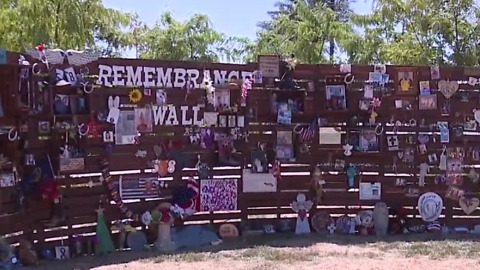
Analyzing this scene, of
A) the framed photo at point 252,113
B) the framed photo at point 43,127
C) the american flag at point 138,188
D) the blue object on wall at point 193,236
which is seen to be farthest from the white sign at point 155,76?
the blue object on wall at point 193,236

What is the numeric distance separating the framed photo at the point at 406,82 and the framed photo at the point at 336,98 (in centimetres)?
66

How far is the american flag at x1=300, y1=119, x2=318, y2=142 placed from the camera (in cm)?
787

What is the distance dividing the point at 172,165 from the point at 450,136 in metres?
3.34

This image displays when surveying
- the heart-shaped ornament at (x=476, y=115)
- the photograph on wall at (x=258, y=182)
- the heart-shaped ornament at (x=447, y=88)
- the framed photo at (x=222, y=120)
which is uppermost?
the heart-shaped ornament at (x=447, y=88)

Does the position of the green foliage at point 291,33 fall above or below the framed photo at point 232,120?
above

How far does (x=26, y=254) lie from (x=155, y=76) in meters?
2.20

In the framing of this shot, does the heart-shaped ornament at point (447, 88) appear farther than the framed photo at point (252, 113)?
Yes

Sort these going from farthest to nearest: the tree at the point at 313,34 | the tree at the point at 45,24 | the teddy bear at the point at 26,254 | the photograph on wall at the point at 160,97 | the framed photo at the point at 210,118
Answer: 1. the tree at the point at 313,34
2. the tree at the point at 45,24
3. the framed photo at the point at 210,118
4. the photograph on wall at the point at 160,97
5. the teddy bear at the point at 26,254

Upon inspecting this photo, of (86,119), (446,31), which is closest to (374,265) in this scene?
(86,119)

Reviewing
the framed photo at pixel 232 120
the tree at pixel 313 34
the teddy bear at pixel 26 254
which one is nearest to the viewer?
the teddy bear at pixel 26 254

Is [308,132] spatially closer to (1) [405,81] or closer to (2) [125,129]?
(1) [405,81]

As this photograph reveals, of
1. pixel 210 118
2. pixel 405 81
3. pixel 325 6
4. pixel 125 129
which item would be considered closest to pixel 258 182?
pixel 210 118

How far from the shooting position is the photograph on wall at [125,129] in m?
7.02

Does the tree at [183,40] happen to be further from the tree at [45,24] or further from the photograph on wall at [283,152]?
the photograph on wall at [283,152]
